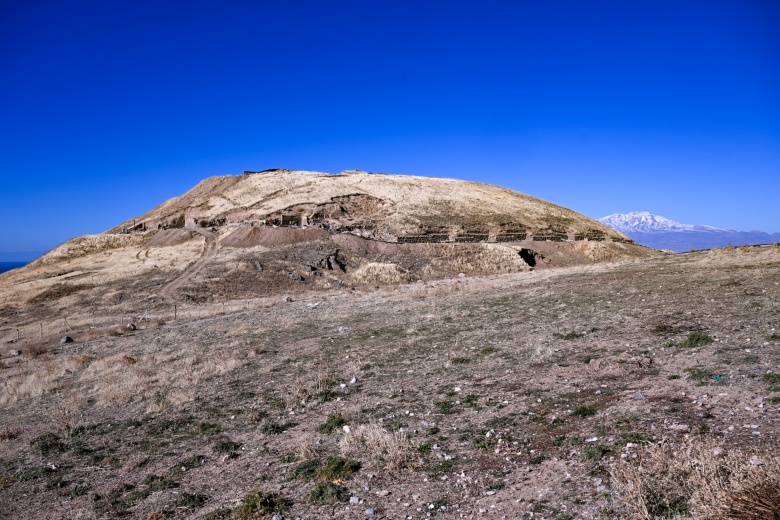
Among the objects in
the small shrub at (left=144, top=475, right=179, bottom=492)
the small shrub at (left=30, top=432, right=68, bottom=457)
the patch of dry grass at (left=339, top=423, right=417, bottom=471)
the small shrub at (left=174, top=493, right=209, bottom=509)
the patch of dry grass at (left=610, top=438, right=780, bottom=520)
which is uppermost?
the patch of dry grass at (left=610, top=438, right=780, bottom=520)

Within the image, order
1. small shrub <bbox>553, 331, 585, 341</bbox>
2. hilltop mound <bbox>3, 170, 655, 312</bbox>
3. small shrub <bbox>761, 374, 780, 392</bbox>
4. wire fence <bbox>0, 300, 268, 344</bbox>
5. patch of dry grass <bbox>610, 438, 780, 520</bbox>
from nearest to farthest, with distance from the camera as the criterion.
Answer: patch of dry grass <bbox>610, 438, 780, 520</bbox> < small shrub <bbox>761, 374, 780, 392</bbox> < small shrub <bbox>553, 331, 585, 341</bbox> < wire fence <bbox>0, 300, 268, 344</bbox> < hilltop mound <bbox>3, 170, 655, 312</bbox>

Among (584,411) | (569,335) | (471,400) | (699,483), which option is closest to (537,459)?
(584,411)

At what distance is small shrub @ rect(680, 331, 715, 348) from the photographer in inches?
Result: 453

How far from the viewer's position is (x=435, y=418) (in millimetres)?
9469

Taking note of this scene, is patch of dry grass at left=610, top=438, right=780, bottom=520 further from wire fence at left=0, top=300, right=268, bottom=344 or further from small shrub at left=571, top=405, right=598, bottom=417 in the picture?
wire fence at left=0, top=300, right=268, bottom=344

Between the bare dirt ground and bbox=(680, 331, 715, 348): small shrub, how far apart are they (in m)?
0.07

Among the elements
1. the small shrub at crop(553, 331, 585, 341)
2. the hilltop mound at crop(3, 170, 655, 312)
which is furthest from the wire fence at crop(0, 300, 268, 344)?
the small shrub at crop(553, 331, 585, 341)

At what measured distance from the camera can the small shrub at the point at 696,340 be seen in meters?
11.5

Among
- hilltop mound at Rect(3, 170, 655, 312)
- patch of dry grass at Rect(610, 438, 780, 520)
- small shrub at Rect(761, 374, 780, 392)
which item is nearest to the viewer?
patch of dry grass at Rect(610, 438, 780, 520)

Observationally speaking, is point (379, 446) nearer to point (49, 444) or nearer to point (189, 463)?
point (189, 463)

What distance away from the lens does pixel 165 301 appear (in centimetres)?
3769

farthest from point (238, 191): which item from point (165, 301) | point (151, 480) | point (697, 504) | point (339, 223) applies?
point (697, 504)

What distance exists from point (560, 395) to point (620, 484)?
4084 mm

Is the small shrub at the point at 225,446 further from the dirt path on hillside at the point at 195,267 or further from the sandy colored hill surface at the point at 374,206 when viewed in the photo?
the sandy colored hill surface at the point at 374,206
